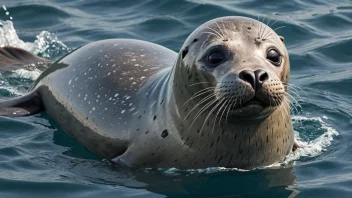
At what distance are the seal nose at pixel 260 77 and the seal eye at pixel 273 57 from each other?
1.49 ft

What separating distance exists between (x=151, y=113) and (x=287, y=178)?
1328 mm

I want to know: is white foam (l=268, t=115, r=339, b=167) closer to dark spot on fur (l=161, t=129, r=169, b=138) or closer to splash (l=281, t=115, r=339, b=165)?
splash (l=281, t=115, r=339, b=165)

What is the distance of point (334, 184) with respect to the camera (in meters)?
7.56

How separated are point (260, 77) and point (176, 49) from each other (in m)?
5.55

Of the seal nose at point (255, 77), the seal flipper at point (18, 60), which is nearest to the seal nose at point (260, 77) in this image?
the seal nose at point (255, 77)

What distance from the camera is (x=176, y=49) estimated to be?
12352mm

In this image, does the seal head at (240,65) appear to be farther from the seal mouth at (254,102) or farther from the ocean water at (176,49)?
the ocean water at (176,49)

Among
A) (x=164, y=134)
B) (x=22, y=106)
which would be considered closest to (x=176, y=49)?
(x=22, y=106)

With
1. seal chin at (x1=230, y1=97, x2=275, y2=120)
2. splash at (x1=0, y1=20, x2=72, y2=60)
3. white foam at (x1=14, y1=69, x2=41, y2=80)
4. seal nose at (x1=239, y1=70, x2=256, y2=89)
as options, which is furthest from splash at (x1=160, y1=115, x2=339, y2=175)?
splash at (x1=0, y1=20, x2=72, y2=60)

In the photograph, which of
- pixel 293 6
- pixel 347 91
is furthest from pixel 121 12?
pixel 347 91

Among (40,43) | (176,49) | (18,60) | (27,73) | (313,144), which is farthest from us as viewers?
(40,43)

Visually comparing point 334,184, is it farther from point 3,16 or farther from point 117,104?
point 3,16

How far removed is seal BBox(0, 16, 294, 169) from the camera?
7.09 meters

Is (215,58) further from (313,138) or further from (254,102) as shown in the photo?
(313,138)
